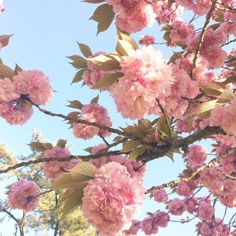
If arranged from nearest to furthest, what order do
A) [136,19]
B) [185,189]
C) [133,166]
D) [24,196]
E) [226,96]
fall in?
[226,96] → [136,19] → [133,166] → [24,196] → [185,189]

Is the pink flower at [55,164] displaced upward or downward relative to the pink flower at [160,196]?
upward

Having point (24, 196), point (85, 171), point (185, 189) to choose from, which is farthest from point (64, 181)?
point (185, 189)

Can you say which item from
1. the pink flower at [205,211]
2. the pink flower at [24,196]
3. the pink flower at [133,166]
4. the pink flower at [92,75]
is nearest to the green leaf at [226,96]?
the pink flower at [133,166]

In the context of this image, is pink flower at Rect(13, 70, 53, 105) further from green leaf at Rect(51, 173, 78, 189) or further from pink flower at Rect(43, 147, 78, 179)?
green leaf at Rect(51, 173, 78, 189)

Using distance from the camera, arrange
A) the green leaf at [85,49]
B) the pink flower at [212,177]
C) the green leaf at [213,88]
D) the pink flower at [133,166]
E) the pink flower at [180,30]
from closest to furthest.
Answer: the green leaf at [213,88] < the pink flower at [133,166] < the green leaf at [85,49] < the pink flower at [180,30] < the pink flower at [212,177]

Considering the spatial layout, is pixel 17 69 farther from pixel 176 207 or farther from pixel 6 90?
pixel 176 207

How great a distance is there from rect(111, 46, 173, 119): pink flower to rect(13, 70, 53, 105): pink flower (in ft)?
3.06

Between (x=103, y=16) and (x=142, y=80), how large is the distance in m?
1.25

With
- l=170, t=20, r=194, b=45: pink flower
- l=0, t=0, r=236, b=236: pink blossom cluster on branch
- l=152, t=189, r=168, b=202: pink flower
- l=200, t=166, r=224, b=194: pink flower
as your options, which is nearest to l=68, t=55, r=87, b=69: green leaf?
l=0, t=0, r=236, b=236: pink blossom cluster on branch

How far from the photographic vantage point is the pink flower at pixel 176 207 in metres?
6.02

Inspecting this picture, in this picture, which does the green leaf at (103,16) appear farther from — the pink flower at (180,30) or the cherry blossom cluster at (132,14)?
the pink flower at (180,30)

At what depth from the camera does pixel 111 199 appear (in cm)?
166

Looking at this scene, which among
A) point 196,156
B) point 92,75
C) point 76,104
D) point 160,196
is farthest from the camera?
point 160,196

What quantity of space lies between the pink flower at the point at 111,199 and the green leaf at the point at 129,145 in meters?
0.72
